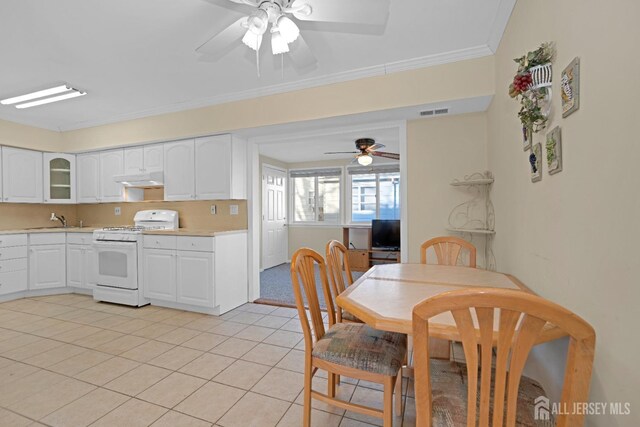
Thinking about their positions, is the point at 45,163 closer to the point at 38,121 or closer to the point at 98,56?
the point at 38,121

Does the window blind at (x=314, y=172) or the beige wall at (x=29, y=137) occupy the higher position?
the beige wall at (x=29, y=137)

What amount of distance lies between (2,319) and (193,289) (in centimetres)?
207

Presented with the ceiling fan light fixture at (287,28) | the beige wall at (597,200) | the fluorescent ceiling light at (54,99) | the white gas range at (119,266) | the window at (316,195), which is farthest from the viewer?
the window at (316,195)

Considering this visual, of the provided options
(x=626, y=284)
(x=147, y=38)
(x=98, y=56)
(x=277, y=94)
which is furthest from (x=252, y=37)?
(x=626, y=284)

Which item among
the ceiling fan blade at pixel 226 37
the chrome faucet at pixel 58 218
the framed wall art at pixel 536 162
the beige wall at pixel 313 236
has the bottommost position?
the beige wall at pixel 313 236

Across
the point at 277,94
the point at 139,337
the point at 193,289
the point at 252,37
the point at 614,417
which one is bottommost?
the point at 139,337

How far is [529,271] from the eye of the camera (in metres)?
1.65

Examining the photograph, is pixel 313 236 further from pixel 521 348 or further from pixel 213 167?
pixel 521 348

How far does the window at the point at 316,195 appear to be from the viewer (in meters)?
6.54

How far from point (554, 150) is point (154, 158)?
14.1 ft

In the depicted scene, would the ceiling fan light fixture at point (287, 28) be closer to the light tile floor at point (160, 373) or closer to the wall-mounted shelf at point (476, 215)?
the wall-mounted shelf at point (476, 215)

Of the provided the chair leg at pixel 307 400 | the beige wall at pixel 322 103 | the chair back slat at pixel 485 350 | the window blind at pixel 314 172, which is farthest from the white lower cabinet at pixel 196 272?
the window blind at pixel 314 172

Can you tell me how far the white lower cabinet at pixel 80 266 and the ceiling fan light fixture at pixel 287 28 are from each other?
157 inches

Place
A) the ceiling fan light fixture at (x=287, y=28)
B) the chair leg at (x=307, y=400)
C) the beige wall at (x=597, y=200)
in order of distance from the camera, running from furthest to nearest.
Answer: the ceiling fan light fixture at (x=287, y=28), the chair leg at (x=307, y=400), the beige wall at (x=597, y=200)
